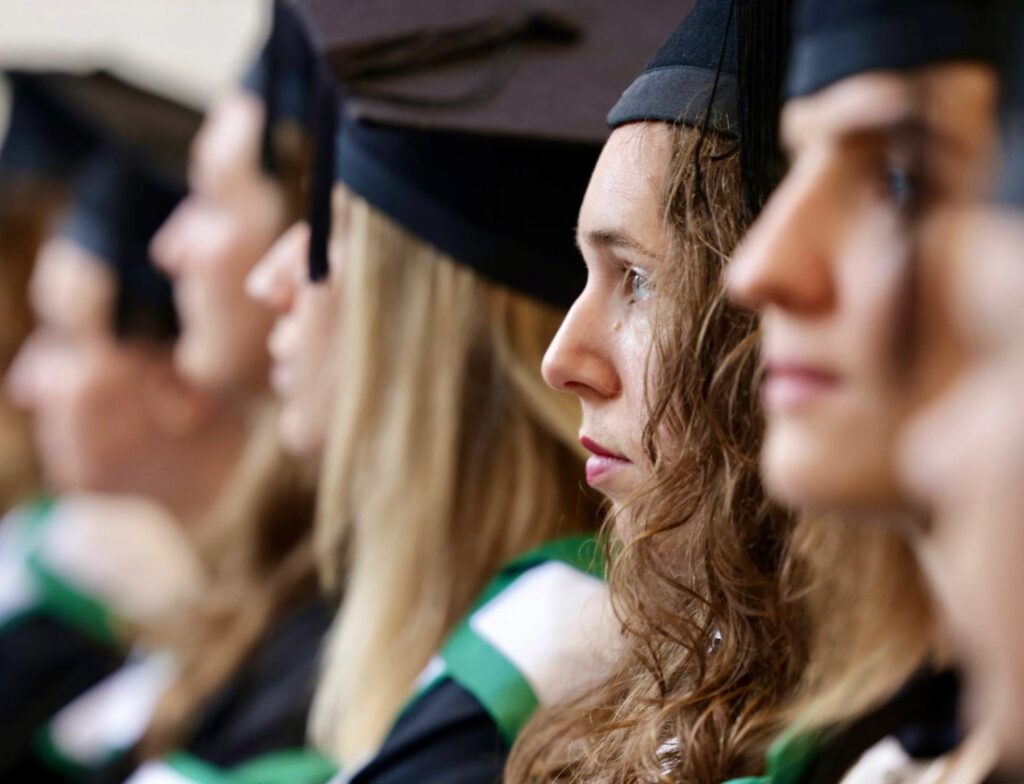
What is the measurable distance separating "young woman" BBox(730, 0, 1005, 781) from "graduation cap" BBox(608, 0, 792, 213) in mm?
131

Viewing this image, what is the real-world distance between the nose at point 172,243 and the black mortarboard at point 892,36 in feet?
4.93

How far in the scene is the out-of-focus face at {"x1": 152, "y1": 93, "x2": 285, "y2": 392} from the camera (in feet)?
6.15

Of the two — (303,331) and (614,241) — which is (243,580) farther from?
(614,241)

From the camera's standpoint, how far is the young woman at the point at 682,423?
0.80 meters

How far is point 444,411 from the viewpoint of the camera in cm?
137

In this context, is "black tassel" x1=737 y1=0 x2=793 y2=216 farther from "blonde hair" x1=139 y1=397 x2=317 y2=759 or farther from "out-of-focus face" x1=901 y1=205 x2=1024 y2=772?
"blonde hair" x1=139 y1=397 x2=317 y2=759

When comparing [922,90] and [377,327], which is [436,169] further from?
[922,90]

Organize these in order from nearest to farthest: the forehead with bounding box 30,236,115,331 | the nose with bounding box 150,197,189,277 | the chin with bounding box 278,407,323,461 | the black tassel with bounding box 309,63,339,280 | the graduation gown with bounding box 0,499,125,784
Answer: the black tassel with bounding box 309,63,339,280 → the chin with bounding box 278,407,323,461 → the nose with bounding box 150,197,189,277 → the graduation gown with bounding box 0,499,125,784 → the forehead with bounding box 30,236,115,331

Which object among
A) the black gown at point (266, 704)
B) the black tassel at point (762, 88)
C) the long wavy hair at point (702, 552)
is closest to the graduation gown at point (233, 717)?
the black gown at point (266, 704)

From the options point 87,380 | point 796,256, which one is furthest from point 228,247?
point 796,256

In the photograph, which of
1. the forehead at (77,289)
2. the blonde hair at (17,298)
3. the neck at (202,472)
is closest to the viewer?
the forehead at (77,289)

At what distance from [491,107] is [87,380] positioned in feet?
4.57

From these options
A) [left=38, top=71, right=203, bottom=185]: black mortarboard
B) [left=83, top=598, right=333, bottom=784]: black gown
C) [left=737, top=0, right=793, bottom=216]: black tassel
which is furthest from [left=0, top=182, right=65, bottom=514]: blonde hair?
[left=737, top=0, right=793, bottom=216]: black tassel

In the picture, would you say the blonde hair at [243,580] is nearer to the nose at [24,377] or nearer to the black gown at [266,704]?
the black gown at [266,704]
